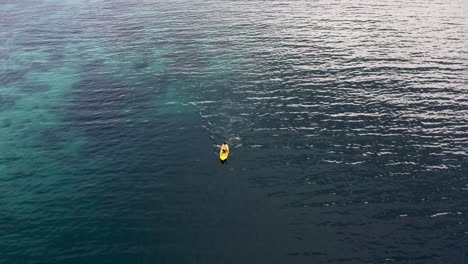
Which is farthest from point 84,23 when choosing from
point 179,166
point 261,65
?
point 179,166

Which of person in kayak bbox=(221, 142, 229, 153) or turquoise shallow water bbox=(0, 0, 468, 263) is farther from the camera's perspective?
person in kayak bbox=(221, 142, 229, 153)

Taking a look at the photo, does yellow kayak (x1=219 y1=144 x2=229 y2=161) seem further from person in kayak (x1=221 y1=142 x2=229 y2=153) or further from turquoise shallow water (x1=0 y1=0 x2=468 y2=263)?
turquoise shallow water (x1=0 y1=0 x2=468 y2=263)

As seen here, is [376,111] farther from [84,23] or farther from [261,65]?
Answer: [84,23]

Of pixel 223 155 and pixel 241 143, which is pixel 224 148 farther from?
pixel 241 143

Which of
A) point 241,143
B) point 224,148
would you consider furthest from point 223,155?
point 241,143

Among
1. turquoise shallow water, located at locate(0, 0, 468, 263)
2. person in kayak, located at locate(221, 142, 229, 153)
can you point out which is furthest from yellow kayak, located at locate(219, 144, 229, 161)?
turquoise shallow water, located at locate(0, 0, 468, 263)

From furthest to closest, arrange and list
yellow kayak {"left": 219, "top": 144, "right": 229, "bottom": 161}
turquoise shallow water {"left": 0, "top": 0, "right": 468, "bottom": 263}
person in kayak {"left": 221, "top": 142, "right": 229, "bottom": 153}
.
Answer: person in kayak {"left": 221, "top": 142, "right": 229, "bottom": 153}
yellow kayak {"left": 219, "top": 144, "right": 229, "bottom": 161}
turquoise shallow water {"left": 0, "top": 0, "right": 468, "bottom": 263}

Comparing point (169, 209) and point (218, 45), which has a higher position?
point (218, 45)

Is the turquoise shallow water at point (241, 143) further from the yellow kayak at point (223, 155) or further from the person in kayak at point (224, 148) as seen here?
the person in kayak at point (224, 148)
